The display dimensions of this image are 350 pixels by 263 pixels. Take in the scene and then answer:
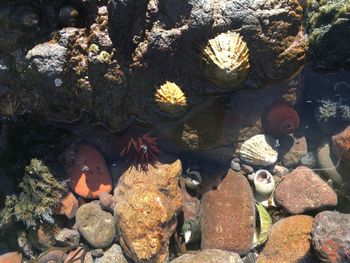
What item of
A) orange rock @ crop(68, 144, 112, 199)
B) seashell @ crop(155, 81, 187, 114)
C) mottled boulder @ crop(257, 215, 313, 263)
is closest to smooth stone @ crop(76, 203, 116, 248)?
orange rock @ crop(68, 144, 112, 199)

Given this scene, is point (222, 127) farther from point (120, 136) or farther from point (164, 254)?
point (164, 254)

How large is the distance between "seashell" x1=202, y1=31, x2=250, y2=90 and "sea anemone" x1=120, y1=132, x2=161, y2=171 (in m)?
1.50

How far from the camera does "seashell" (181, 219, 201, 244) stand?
5.39 meters

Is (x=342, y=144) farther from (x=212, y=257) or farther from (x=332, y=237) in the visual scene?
(x=212, y=257)

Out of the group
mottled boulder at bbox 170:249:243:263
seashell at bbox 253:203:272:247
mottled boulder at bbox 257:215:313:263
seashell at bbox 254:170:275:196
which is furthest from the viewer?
seashell at bbox 254:170:275:196

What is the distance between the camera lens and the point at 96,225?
216 inches

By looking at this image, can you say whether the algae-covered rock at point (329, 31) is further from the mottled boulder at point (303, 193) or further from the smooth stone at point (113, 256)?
the smooth stone at point (113, 256)

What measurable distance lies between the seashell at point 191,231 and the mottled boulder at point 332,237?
1755mm

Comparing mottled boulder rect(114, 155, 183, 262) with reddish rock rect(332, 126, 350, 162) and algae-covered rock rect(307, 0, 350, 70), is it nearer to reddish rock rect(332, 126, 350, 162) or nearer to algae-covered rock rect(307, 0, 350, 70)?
reddish rock rect(332, 126, 350, 162)

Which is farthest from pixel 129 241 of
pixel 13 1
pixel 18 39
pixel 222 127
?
pixel 13 1

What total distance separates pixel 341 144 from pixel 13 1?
17.3 feet

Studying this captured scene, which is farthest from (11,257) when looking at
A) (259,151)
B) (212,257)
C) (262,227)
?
(259,151)

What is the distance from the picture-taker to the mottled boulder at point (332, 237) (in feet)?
15.9

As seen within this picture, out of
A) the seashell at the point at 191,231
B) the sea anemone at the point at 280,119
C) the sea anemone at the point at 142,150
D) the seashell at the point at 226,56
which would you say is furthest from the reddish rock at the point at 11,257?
the sea anemone at the point at 280,119
